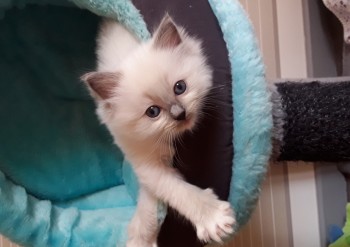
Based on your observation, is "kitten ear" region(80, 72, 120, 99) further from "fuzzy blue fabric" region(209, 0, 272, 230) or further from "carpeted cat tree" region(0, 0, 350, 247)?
"fuzzy blue fabric" region(209, 0, 272, 230)

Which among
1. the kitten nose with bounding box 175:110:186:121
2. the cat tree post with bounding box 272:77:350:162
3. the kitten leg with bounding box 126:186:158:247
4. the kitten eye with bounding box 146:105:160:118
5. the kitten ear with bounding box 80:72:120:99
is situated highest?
the kitten ear with bounding box 80:72:120:99

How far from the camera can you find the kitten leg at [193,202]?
0.99 metres

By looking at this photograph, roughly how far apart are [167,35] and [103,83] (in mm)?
172

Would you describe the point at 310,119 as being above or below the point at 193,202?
above

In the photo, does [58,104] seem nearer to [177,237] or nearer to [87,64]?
[87,64]

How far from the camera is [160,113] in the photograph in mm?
981

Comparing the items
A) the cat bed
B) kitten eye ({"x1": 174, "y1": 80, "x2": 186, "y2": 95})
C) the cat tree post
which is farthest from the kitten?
the cat tree post

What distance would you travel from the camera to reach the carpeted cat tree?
1.03 meters

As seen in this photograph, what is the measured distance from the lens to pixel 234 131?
1.03 meters

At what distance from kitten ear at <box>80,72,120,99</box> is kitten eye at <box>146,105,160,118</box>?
0.37 feet

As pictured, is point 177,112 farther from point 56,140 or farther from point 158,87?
point 56,140

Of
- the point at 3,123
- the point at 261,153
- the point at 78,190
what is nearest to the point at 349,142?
the point at 261,153

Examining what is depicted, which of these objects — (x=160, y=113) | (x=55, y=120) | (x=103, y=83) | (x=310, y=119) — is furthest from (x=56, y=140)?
(x=310, y=119)

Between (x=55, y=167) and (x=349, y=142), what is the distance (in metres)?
0.88
